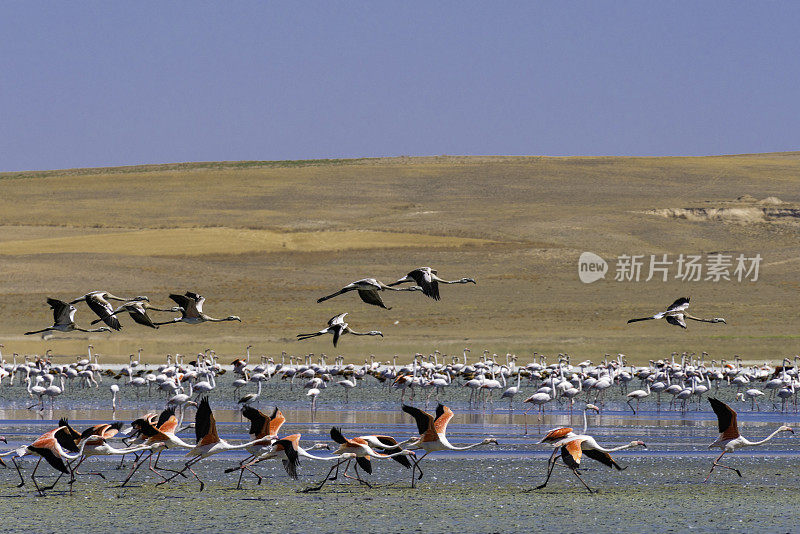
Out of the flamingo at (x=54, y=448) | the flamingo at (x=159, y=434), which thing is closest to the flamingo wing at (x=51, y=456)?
the flamingo at (x=54, y=448)

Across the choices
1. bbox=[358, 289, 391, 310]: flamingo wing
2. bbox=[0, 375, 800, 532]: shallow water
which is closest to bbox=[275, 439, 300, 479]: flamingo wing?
bbox=[0, 375, 800, 532]: shallow water

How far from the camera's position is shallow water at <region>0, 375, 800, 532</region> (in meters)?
12.7

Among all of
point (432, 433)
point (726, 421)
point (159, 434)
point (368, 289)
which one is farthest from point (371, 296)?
point (726, 421)

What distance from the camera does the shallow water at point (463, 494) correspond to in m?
12.7

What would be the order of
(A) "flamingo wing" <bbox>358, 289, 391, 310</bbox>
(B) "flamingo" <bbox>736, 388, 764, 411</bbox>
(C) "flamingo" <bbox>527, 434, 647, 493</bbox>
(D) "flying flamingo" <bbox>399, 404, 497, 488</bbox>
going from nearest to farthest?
(C) "flamingo" <bbox>527, 434, 647, 493</bbox> < (D) "flying flamingo" <bbox>399, 404, 497, 488</bbox> < (A) "flamingo wing" <bbox>358, 289, 391, 310</bbox> < (B) "flamingo" <bbox>736, 388, 764, 411</bbox>

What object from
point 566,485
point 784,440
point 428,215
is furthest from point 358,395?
point 428,215

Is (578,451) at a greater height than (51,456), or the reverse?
(578,451)

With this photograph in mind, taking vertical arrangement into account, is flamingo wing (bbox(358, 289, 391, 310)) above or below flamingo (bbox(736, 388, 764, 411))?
above

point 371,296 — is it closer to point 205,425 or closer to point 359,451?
point 359,451

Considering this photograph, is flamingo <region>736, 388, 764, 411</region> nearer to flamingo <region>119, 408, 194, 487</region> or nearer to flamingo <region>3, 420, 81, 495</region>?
flamingo <region>119, 408, 194, 487</region>

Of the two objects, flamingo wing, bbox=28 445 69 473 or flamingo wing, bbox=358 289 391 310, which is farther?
flamingo wing, bbox=358 289 391 310

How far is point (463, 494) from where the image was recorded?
14648 millimetres

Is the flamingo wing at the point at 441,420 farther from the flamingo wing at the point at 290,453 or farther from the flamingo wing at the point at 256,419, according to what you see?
the flamingo wing at the point at 256,419

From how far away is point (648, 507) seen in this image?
44.8ft
